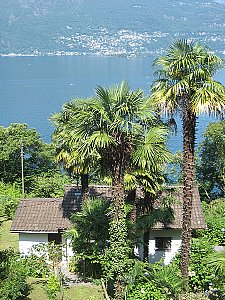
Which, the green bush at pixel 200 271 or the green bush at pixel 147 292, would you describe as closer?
the green bush at pixel 147 292

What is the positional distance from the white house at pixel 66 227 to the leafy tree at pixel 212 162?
710 centimetres

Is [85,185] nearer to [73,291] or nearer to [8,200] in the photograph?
[73,291]

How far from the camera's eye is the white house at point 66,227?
16562 mm

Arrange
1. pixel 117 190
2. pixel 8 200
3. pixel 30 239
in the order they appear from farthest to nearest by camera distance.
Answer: pixel 8 200
pixel 30 239
pixel 117 190

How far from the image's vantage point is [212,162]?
25500 millimetres

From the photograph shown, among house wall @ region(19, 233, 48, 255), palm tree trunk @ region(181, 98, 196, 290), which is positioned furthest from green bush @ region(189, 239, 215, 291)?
house wall @ region(19, 233, 48, 255)

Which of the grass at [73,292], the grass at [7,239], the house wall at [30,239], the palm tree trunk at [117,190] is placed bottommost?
the grass at [73,292]

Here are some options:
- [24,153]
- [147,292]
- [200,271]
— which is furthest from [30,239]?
[24,153]

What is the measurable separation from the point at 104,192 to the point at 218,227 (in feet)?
14.7

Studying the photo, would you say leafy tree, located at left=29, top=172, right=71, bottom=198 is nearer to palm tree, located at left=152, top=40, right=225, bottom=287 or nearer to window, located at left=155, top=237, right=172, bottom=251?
window, located at left=155, top=237, right=172, bottom=251

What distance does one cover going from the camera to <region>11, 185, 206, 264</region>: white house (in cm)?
1656

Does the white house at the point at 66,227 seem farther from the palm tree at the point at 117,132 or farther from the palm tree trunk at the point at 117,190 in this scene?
the palm tree at the point at 117,132

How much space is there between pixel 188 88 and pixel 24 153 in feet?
67.5

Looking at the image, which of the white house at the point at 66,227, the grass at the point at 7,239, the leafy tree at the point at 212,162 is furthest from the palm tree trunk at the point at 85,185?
the leafy tree at the point at 212,162
